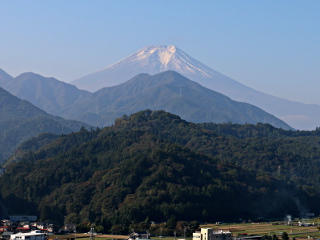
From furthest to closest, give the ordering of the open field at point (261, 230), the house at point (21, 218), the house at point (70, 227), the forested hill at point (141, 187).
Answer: the forested hill at point (141, 187), the house at point (21, 218), the house at point (70, 227), the open field at point (261, 230)

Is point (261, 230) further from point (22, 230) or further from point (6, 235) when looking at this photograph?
point (6, 235)

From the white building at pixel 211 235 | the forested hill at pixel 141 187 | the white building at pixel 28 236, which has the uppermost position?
the forested hill at pixel 141 187

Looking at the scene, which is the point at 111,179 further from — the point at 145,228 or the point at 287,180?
the point at 287,180

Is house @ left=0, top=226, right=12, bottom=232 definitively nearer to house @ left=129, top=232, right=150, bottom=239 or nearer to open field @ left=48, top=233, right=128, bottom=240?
open field @ left=48, top=233, right=128, bottom=240

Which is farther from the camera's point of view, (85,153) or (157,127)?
(157,127)

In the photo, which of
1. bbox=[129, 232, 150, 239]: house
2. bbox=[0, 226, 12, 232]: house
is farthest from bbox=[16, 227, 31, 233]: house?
bbox=[129, 232, 150, 239]: house

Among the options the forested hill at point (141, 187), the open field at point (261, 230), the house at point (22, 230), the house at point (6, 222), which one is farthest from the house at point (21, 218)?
the open field at point (261, 230)

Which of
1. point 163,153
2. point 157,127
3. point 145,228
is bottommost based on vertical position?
point 145,228

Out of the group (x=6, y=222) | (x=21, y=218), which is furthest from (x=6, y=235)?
(x=21, y=218)

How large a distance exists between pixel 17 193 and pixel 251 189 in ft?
122

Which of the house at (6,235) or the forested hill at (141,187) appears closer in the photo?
the house at (6,235)

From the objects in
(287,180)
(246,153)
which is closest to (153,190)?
(287,180)

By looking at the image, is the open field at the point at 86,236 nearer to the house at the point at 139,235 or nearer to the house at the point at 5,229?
the house at the point at 139,235

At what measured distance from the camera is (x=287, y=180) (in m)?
157
